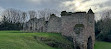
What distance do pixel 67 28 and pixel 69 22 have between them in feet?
3.10

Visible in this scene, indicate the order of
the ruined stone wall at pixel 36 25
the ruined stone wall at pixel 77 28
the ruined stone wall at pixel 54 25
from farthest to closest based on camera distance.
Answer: the ruined stone wall at pixel 36 25
the ruined stone wall at pixel 54 25
the ruined stone wall at pixel 77 28

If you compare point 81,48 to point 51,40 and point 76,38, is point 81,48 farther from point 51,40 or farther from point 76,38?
point 51,40

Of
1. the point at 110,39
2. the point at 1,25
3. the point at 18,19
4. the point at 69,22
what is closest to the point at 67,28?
the point at 69,22

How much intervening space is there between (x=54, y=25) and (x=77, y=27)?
6.66 metres

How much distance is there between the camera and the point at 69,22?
981 inches

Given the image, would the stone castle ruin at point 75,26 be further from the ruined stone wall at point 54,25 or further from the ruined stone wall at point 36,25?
the ruined stone wall at point 36,25

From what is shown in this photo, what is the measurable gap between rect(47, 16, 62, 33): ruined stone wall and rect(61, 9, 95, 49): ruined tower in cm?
266

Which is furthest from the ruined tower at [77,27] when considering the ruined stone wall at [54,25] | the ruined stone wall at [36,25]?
the ruined stone wall at [36,25]

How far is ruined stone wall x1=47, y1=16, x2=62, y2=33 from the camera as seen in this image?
28125 mm

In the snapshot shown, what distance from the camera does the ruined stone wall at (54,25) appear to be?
28.1 meters

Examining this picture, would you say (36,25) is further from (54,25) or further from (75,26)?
(75,26)

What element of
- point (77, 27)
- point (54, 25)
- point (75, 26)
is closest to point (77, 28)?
point (77, 27)

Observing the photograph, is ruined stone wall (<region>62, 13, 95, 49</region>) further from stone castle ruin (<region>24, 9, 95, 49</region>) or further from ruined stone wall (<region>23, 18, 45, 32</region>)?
ruined stone wall (<region>23, 18, 45, 32</region>)

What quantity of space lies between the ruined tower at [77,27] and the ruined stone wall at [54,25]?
266cm
